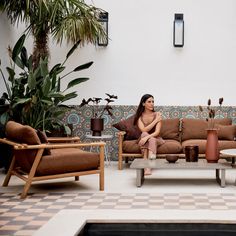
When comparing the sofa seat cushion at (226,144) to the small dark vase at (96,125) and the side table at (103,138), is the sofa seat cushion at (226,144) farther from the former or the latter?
the small dark vase at (96,125)

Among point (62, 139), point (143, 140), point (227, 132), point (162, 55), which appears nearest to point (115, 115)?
point (162, 55)

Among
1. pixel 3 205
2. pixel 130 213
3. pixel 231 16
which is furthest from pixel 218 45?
pixel 130 213

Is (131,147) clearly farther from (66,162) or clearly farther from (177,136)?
(66,162)

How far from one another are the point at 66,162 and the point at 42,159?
309mm

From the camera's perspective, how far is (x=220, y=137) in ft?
28.0

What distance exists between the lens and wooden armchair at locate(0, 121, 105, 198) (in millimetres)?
5840

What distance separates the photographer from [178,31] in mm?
9195

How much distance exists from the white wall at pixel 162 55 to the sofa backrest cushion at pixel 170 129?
615mm

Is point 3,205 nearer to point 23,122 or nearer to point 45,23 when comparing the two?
point 23,122

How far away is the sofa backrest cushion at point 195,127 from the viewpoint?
8.74 metres

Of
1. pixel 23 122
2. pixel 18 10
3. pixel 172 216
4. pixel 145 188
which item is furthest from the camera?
pixel 18 10

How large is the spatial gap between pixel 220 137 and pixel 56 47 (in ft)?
11.8

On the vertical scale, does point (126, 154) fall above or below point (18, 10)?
below

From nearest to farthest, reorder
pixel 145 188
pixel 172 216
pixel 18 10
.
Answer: pixel 172 216 < pixel 145 188 < pixel 18 10
